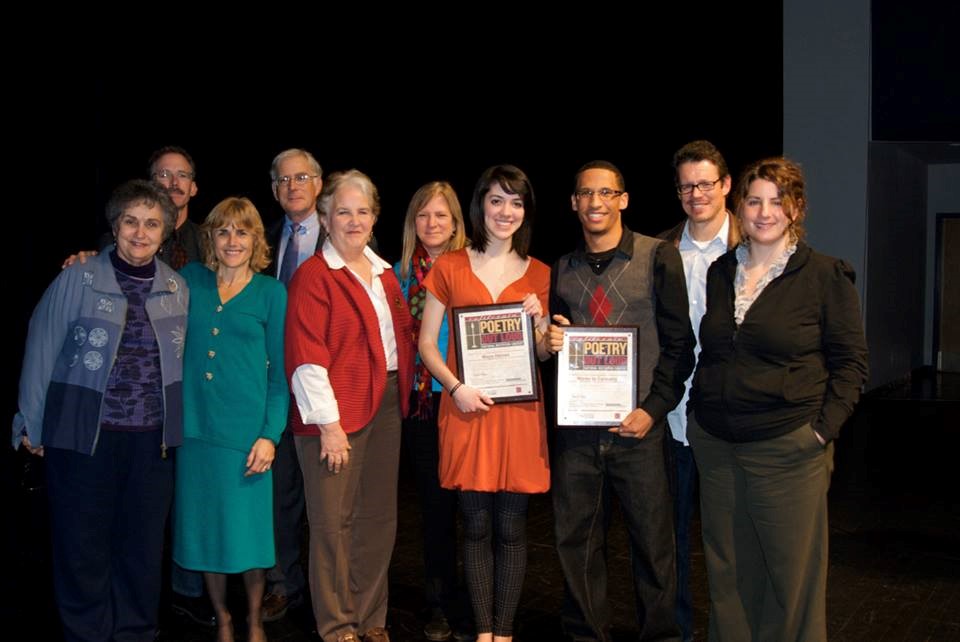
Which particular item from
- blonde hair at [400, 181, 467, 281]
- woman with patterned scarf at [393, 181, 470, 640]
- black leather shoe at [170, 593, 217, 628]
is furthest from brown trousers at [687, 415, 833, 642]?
black leather shoe at [170, 593, 217, 628]

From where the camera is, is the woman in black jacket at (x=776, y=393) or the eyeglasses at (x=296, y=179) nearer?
the woman in black jacket at (x=776, y=393)

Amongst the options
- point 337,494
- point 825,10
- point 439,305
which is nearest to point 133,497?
point 337,494

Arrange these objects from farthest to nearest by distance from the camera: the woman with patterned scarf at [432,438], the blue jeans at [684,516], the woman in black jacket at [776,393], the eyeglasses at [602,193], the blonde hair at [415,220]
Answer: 1. the blonde hair at [415,220]
2. the woman with patterned scarf at [432,438]
3. the blue jeans at [684,516]
4. the eyeglasses at [602,193]
5. the woman in black jacket at [776,393]

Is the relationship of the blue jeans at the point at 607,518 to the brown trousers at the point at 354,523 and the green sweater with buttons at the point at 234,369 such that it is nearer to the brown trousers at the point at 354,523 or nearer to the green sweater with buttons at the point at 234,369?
the brown trousers at the point at 354,523

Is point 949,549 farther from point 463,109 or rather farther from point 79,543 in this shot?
point 463,109

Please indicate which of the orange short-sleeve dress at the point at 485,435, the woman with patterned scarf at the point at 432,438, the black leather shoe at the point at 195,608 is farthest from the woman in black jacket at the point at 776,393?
the black leather shoe at the point at 195,608

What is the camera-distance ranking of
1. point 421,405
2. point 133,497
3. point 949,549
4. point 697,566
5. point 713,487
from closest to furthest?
point 713,487 < point 133,497 < point 421,405 < point 697,566 < point 949,549

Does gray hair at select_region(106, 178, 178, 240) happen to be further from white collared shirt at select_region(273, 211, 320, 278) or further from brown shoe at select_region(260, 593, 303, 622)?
brown shoe at select_region(260, 593, 303, 622)

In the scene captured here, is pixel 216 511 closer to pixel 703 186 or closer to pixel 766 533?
pixel 766 533

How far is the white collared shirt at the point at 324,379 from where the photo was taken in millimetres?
3148

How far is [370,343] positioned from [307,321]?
0.77ft

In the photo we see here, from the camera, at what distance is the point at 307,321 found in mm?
3205

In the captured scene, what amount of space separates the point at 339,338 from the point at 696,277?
1297mm

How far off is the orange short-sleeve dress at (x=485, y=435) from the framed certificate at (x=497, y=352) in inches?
2.0
